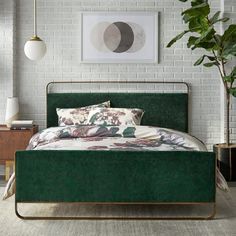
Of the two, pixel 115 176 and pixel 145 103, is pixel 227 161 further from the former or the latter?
pixel 115 176

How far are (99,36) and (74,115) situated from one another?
1.02 meters

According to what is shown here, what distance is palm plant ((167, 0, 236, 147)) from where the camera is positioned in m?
6.02

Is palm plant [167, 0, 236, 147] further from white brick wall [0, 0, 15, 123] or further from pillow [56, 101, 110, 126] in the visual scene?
white brick wall [0, 0, 15, 123]

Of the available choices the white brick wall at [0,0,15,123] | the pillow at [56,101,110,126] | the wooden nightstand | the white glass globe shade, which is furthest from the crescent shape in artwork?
the wooden nightstand

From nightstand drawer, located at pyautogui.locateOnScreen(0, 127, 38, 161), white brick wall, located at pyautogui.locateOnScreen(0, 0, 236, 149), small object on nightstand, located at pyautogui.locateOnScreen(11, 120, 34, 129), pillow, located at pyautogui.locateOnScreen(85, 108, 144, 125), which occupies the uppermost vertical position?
white brick wall, located at pyautogui.locateOnScreen(0, 0, 236, 149)

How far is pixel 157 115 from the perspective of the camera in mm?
6727

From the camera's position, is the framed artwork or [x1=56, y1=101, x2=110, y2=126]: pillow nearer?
[x1=56, y1=101, x2=110, y2=126]: pillow

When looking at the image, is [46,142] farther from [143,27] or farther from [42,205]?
[143,27]

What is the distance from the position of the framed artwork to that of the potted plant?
502 millimetres

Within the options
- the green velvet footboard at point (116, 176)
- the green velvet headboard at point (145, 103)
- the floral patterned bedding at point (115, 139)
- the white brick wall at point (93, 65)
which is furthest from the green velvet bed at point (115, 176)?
the white brick wall at point (93, 65)

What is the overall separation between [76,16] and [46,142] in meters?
1.90

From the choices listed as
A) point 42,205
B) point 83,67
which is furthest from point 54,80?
point 42,205

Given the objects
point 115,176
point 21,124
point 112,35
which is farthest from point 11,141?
point 115,176

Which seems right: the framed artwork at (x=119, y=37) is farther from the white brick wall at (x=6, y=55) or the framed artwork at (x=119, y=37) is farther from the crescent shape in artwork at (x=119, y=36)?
the white brick wall at (x=6, y=55)
